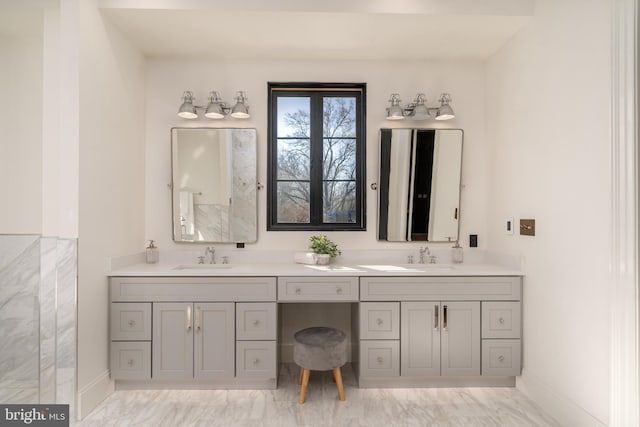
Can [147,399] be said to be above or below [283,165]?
below

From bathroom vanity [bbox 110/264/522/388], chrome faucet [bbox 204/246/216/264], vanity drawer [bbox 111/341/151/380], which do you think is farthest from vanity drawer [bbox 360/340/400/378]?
vanity drawer [bbox 111/341/151/380]

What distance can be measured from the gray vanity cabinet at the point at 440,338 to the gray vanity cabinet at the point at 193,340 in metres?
1.19

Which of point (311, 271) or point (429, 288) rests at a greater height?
point (311, 271)

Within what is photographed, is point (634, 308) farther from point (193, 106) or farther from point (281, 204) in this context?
point (193, 106)

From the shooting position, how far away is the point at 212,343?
2.34m

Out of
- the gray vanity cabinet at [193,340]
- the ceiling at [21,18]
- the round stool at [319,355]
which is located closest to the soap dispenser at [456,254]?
the round stool at [319,355]

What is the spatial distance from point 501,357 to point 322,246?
4.79ft

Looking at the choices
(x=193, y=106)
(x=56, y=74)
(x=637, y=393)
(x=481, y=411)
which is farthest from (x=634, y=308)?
(x=56, y=74)

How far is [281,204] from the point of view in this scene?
2.89 meters

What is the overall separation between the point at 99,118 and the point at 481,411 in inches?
119

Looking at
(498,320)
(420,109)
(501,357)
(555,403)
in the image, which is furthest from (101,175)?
(555,403)

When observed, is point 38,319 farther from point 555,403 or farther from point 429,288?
point 555,403

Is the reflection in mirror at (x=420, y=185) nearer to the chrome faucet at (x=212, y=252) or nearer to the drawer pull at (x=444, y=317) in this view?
the drawer pull at (x=444, y=317)

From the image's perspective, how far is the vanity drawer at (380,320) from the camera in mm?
2373
